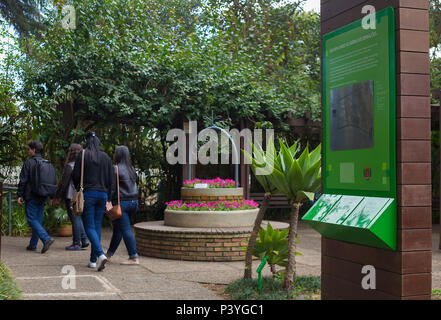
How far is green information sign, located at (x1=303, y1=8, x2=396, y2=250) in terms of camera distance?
3623mm

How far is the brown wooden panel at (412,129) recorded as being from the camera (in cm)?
359

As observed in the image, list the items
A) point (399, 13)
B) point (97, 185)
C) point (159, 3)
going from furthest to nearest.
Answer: point (159, 3)
point (97, 185)
point (399, 13)

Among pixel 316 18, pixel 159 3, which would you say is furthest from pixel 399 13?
pixel 159 3

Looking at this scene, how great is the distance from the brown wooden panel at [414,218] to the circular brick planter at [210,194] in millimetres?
5367

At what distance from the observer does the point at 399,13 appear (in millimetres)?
3615

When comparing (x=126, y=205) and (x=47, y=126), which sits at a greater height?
(x=47, y=126)

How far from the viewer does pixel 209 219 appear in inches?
328

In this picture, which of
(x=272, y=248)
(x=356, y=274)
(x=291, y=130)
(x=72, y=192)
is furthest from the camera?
(x=291, y=130)

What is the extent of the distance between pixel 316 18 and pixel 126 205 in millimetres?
13808

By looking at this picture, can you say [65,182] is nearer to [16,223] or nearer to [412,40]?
[16,223]

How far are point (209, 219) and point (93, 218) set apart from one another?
6.93ft

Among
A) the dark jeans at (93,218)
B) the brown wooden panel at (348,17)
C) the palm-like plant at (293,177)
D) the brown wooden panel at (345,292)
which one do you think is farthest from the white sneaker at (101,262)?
the brown wooden panel at (348,17)

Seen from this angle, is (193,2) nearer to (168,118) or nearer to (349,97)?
(168,118)

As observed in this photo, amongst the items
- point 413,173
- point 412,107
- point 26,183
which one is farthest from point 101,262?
point 412,107
